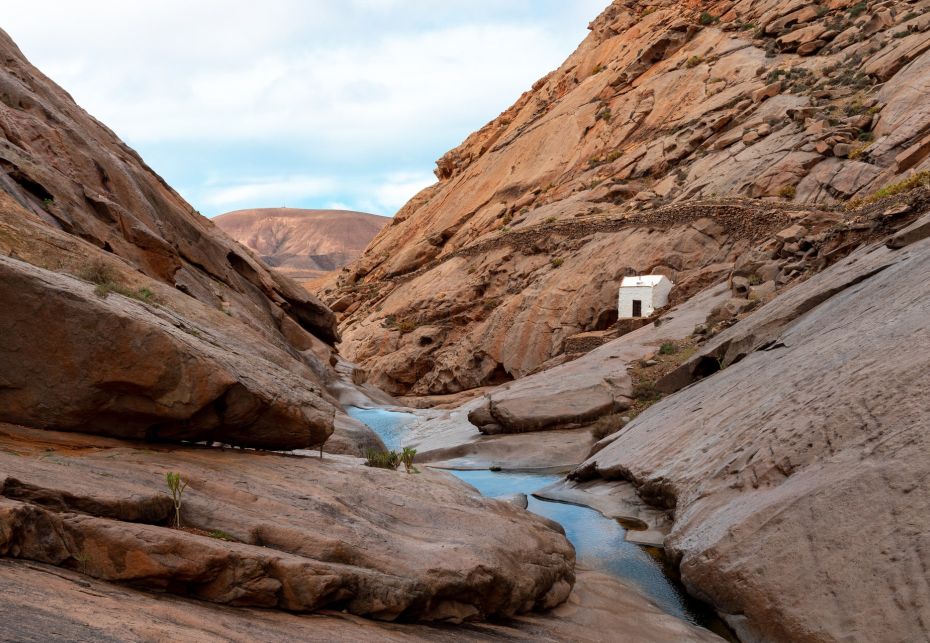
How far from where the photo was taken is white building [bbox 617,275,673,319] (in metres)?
34.0

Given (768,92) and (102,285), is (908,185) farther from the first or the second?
(768,92)

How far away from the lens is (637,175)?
50.3 m

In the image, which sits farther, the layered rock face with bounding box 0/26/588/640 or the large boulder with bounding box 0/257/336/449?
the large boulder with bounding box 0/257/336/449

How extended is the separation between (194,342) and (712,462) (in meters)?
7.12

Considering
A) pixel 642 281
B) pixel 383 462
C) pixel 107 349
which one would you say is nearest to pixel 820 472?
pixel 383 462

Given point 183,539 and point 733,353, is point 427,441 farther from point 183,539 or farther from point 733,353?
point 183,539

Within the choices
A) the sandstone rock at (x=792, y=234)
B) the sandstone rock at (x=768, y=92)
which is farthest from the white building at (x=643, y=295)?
the sandstone rock at (x=768, y=92)

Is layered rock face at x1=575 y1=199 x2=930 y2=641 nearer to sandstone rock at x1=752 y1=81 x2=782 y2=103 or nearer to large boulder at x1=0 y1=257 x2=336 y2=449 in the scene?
large boulder at x1=0 y1=257 x2=336 y2=449

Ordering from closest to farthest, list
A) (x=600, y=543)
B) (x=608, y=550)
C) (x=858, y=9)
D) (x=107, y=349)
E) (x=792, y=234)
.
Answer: (x=107, y=349) → (x=608, y=550) → (x=600, y=543) → (x=792, y=234) → (x=858, y=9)

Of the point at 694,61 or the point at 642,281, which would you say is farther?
the point at 694,61

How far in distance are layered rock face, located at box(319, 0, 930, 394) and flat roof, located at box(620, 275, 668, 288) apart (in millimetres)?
1536

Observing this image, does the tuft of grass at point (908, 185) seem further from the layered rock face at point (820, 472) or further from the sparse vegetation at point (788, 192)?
the sparse vegetation at point (788, 192)

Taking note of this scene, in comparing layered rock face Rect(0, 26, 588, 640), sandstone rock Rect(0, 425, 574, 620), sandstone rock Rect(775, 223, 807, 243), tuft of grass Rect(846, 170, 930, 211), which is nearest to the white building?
sandstone rock Rect(775, 223, 807, 243)

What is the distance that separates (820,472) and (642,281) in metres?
27.2
